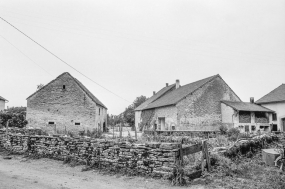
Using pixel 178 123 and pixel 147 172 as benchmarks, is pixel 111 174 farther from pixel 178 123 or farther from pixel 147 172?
pixel 178 123

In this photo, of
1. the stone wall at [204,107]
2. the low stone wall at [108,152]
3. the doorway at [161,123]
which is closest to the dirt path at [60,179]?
the low stone wall at [108,152]

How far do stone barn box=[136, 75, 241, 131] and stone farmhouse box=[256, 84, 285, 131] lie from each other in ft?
16.7

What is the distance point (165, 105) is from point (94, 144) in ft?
60.3

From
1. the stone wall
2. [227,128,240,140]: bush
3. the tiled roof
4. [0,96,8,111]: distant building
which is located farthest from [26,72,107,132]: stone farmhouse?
[0,96,8,111]: distant building

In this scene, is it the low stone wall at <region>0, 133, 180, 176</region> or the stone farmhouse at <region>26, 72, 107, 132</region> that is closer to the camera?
the low stone wall at <region>0, 133, 180, 176</region>

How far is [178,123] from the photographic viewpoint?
965 inches

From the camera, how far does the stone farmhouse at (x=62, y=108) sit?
997 inches

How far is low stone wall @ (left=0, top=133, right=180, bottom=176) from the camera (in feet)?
24.0

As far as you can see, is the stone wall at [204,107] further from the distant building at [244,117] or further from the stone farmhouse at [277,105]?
the stone farmhouse at [277,105]

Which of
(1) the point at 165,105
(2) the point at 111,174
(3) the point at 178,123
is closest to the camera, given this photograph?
(2) the point at 111,174

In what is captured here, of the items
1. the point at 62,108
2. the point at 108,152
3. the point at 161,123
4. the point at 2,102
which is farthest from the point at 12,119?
the point at 2,102

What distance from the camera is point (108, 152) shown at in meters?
8.69

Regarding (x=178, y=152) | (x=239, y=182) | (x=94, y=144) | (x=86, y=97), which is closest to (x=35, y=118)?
(x=86, y=97)

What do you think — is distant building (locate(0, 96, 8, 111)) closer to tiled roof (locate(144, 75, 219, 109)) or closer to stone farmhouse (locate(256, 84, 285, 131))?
tiled roof (locate(144, 75, 219, 109))
